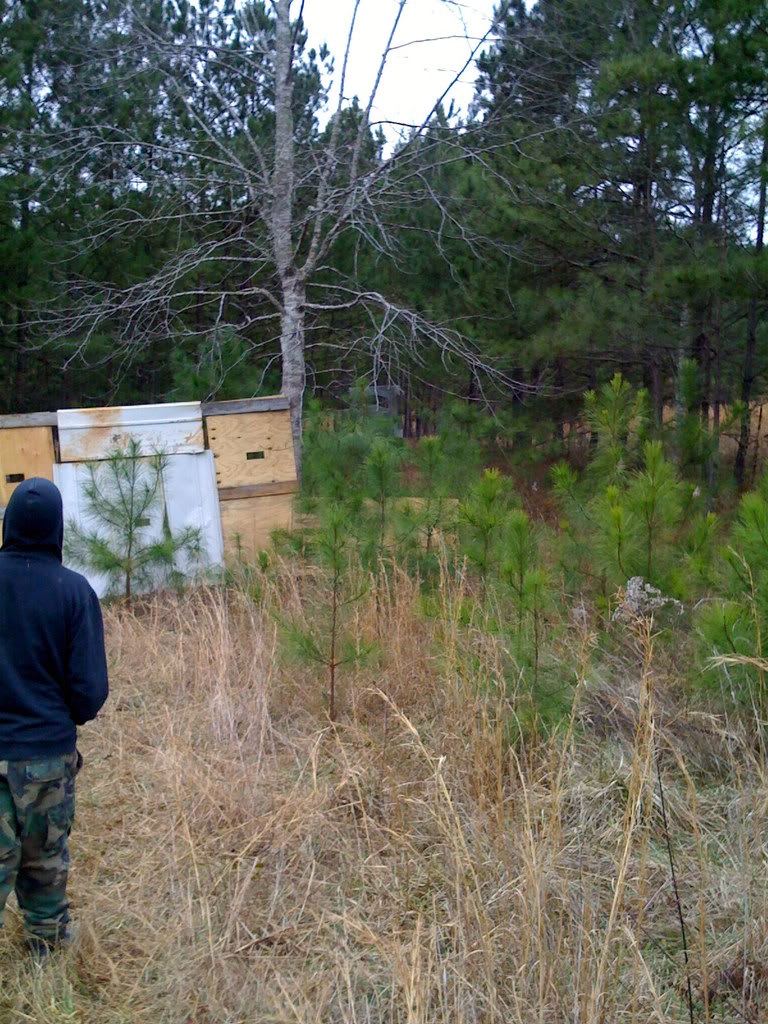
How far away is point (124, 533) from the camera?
23.1 feet

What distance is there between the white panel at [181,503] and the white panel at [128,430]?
0.36 feet

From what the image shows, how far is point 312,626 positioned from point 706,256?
644 cm

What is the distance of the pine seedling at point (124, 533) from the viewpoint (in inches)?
275

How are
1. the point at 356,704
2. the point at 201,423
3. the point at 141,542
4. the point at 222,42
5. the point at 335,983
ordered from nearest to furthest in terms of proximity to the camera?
the point at 335,983
the point at 356,704
the point at 141,542
the point at 201,423
the point at 222,42

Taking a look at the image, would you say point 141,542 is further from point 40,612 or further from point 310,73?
point 310,73

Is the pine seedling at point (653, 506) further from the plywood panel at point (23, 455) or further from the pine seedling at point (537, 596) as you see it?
the plywood panel at point (23, 455)

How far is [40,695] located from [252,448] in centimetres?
523

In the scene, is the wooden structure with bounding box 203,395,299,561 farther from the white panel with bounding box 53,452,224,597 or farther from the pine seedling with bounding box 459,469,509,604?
the pine seedling with bounding box 459,469,509,604

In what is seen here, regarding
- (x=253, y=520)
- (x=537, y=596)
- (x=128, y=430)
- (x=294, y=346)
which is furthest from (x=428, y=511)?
(x=294, y=346)

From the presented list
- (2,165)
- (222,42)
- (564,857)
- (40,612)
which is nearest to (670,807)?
(564,857)

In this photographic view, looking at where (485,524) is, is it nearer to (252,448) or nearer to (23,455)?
(252,448)

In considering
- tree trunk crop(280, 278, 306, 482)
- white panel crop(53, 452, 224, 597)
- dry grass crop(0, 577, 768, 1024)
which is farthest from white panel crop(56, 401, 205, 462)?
dry grass crop(0, 577, 768, 1024)

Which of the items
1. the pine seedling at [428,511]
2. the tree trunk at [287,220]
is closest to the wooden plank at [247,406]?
the tree trunk at [287,220]

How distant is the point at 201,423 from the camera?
791 cm
